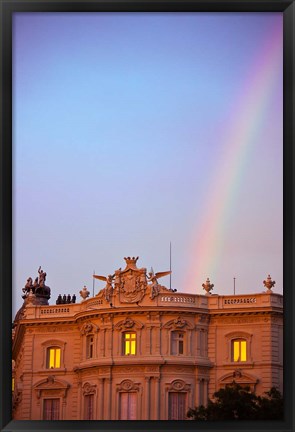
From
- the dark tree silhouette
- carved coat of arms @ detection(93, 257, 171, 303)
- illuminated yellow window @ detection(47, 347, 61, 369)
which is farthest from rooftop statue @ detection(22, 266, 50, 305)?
the dark tree silhouette

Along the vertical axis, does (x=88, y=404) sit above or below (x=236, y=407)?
below

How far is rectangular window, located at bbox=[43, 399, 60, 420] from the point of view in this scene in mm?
52125

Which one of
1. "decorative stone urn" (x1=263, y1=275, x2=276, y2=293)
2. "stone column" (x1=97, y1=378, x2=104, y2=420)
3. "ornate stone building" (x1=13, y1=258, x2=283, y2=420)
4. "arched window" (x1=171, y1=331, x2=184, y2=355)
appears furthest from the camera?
"arched window" (x1=171, y1=331, x2=184, y2=355)

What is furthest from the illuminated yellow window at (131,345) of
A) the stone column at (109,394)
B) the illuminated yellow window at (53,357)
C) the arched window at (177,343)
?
the illuminated yellow window at (53,357)

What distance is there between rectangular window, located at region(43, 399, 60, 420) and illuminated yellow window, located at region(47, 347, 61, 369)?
1754 mm

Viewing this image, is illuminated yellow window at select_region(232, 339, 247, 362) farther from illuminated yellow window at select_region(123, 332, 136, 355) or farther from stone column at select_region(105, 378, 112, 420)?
stone column at select_region(105, 378, 112, 420)

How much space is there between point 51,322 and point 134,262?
619cm

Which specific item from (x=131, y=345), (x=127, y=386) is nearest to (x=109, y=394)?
(x=127, y=386)

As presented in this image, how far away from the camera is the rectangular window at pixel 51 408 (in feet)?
171

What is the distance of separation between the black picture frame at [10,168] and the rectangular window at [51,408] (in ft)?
108

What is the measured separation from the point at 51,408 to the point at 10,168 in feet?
113

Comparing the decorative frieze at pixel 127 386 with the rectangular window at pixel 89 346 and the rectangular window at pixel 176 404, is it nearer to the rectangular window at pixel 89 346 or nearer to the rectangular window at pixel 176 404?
the rectangular window at pixel 176 404

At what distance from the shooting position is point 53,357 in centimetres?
5388

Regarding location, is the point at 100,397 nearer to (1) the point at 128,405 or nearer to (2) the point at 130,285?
(1) the point at 128,405
